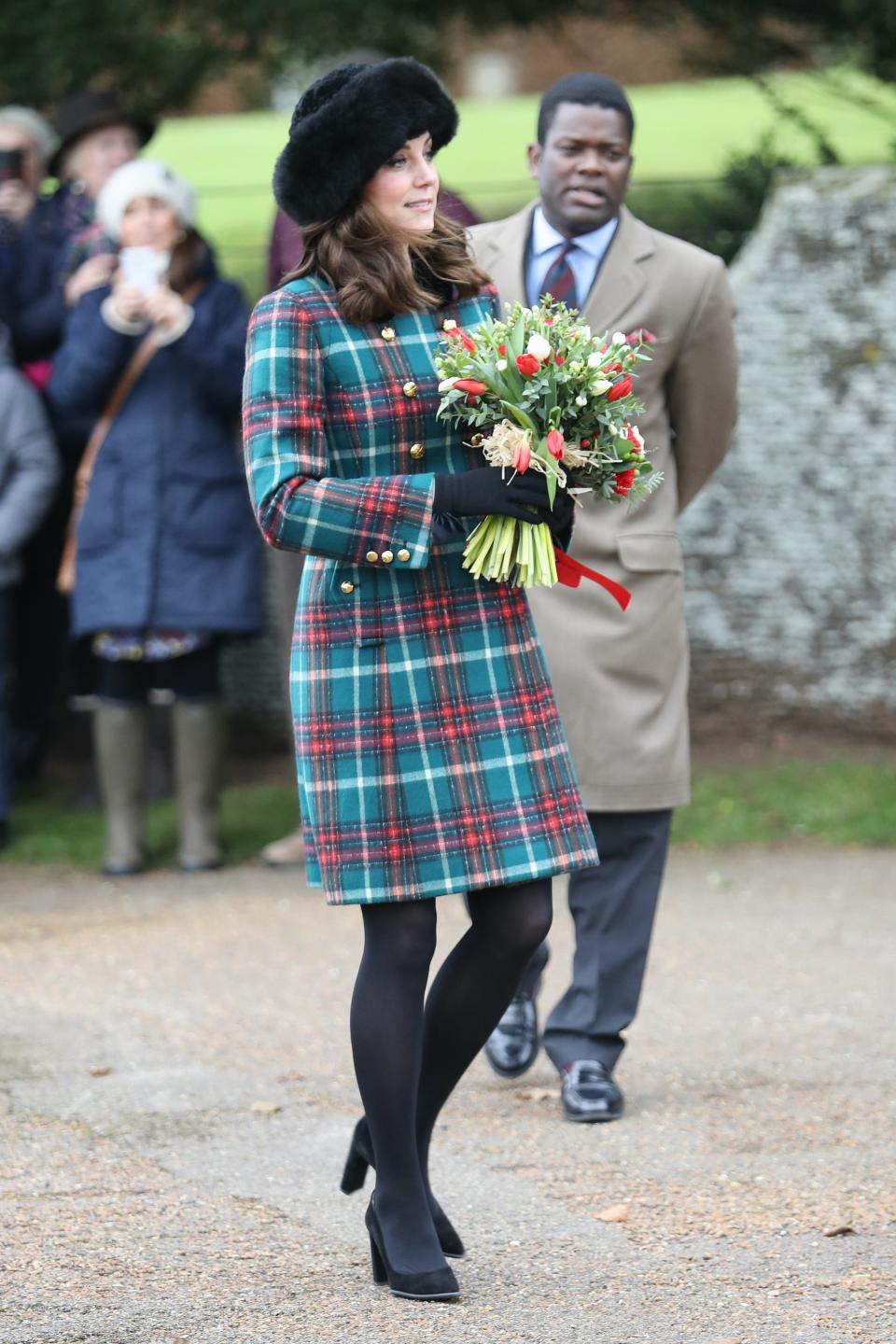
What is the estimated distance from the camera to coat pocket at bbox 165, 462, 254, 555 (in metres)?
7.53

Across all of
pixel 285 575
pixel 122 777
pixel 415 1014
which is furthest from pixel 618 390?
pixel 122 777

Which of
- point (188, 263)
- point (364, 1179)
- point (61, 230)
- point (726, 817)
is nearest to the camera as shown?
point (364, 1179)

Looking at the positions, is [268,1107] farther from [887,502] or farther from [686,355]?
[887,502]

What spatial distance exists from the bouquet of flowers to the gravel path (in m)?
1.25

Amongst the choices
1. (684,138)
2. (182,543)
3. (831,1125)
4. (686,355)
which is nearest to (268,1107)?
(831,1125)

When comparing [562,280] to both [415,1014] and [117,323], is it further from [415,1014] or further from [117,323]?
[117,323]

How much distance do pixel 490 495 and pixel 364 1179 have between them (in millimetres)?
1331

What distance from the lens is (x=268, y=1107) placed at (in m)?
4.91

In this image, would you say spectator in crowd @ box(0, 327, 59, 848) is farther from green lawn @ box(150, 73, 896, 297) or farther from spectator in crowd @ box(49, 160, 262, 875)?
green lawn @ box(150, 73, 896, 297)

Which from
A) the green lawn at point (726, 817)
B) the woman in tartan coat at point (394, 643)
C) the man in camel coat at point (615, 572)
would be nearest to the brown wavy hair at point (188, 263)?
the green lawn at point (726, 817)

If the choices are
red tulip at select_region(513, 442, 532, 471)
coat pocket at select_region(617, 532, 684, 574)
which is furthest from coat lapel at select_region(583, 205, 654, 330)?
red tulip at select_region(513, 442, 532, 471)

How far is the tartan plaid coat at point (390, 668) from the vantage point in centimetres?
368

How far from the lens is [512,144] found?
16.0 m

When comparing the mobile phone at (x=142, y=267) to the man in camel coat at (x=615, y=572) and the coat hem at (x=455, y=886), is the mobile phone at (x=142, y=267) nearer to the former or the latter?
the man in camel coat at (x=615, y=572)
